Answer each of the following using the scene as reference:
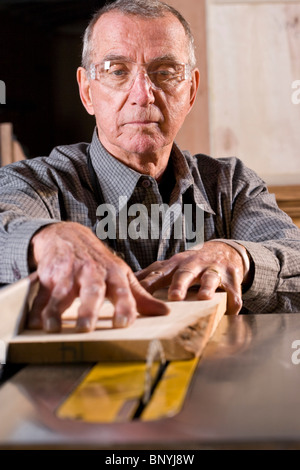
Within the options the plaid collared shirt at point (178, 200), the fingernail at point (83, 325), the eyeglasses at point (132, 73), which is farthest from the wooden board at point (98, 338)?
the eyeglasses at point (132, 73)

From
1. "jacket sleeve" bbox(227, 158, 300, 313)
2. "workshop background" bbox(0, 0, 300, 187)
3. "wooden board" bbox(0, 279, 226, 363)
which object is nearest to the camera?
"wooden board" bbox(0, 279, 226, 363)

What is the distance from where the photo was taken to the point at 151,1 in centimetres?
161

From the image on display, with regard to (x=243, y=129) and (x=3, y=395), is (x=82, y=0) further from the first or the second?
(x=3, y=395)

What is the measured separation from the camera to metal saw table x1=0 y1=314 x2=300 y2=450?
1.59ft

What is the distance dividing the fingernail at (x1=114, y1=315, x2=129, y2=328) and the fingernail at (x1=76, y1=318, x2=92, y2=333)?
4cm

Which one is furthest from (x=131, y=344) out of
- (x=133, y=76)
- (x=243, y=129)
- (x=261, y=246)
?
(x=243, y=129)

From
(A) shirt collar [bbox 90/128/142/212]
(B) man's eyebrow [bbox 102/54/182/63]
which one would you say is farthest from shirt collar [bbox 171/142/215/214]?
(B) man's eyebrow [bbox 102/54/182/63]

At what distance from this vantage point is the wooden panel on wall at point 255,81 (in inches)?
88.8

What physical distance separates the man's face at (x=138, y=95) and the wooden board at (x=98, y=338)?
79cm

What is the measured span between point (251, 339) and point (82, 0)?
7.14 feet

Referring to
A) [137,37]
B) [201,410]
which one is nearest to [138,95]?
[137,37]

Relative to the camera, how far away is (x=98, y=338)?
72 cm

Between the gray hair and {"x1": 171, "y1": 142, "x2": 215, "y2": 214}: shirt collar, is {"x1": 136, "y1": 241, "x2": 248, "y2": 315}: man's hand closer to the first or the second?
{"x1": 171, "y1": 142, "x2": 215, "y2": 214}: shirt collar
